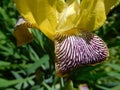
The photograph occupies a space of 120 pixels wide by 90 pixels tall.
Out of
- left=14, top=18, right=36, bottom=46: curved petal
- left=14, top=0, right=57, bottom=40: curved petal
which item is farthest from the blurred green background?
left=14, top=0, right=57, bottom=40: curved petal

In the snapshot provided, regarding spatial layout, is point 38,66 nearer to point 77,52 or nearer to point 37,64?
point 37,64

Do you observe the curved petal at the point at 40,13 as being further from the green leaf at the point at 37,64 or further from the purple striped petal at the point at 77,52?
the green leaf at the point at 37,64

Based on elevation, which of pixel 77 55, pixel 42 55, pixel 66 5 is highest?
pixel 42 55

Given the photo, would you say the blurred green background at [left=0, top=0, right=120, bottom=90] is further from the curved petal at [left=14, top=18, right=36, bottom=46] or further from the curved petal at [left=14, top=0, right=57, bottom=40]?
the curved petal at [left=14, top=0, right=57, bottom=40]

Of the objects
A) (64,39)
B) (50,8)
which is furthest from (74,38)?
(50,8)

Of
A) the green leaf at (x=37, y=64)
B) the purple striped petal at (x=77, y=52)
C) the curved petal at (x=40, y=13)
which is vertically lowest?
the purple striped petal at (x=77, y=52)

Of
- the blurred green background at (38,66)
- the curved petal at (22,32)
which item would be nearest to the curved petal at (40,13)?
the curved petal at (22,32)

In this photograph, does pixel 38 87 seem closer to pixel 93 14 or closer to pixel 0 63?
pixel 0 63
